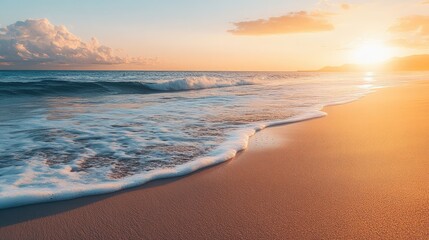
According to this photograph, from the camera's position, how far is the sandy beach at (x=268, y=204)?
2355mm

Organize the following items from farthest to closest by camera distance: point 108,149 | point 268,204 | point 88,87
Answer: point 88,87, point 108,149, point 268,204

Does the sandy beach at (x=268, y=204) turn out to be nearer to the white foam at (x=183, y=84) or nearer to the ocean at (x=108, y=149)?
the ocean at (x=108, y=149)

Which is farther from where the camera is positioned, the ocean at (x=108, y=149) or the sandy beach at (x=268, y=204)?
the ocean at (x=108, y=149)

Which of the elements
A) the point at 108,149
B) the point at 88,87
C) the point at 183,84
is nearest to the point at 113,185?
the point at 108,149

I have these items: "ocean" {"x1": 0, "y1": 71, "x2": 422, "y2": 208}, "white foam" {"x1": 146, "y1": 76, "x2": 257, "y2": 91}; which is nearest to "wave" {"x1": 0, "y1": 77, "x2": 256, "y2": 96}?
"white foam" {"x1": 146, "y1": 76, "x2": 257, "y2": 91}

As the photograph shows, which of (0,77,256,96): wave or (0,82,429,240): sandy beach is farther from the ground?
(0,77,256,96): wave

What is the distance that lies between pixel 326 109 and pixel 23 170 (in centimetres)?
779

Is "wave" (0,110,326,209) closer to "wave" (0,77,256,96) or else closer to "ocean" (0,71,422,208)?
"ocean" (0,71,422,208)

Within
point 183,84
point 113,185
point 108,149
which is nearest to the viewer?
point 113,185

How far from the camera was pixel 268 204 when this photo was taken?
2.80 m

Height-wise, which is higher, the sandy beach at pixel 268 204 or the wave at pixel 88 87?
the wave at pixel 88 87

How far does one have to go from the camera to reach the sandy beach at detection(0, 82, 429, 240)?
7.73 feet

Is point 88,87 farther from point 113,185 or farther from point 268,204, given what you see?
point 268,204

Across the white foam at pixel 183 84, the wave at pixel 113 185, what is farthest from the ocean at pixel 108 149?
the white foam at pixel 183 84
